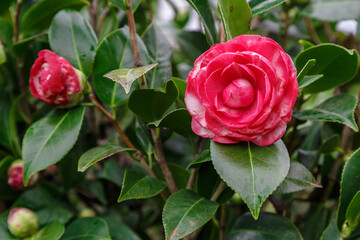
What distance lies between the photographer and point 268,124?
1.84 ft

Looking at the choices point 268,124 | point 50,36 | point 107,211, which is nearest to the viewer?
point 268,124

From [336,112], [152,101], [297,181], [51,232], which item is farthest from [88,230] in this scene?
[336,112]

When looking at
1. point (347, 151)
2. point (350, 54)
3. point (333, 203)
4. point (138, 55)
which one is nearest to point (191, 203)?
point (138, 55)

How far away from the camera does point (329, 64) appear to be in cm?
73

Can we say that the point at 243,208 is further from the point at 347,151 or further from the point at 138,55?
the point at 138,55

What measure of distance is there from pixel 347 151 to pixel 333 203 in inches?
8.5

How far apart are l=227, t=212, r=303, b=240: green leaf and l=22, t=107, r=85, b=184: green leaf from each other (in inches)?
14.5

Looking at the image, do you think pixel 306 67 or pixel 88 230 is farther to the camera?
pixel 88 230

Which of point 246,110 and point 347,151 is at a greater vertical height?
point 246,110

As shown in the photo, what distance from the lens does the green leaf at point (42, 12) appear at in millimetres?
866

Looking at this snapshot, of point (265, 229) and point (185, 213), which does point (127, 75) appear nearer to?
point (185, 213)

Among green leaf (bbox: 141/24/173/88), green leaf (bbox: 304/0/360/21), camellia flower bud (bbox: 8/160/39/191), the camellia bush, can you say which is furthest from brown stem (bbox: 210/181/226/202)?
green leaf (bbox: 304/0/360/21)

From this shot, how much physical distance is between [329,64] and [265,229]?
1.07 ft

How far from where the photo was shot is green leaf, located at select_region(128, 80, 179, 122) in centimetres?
67
